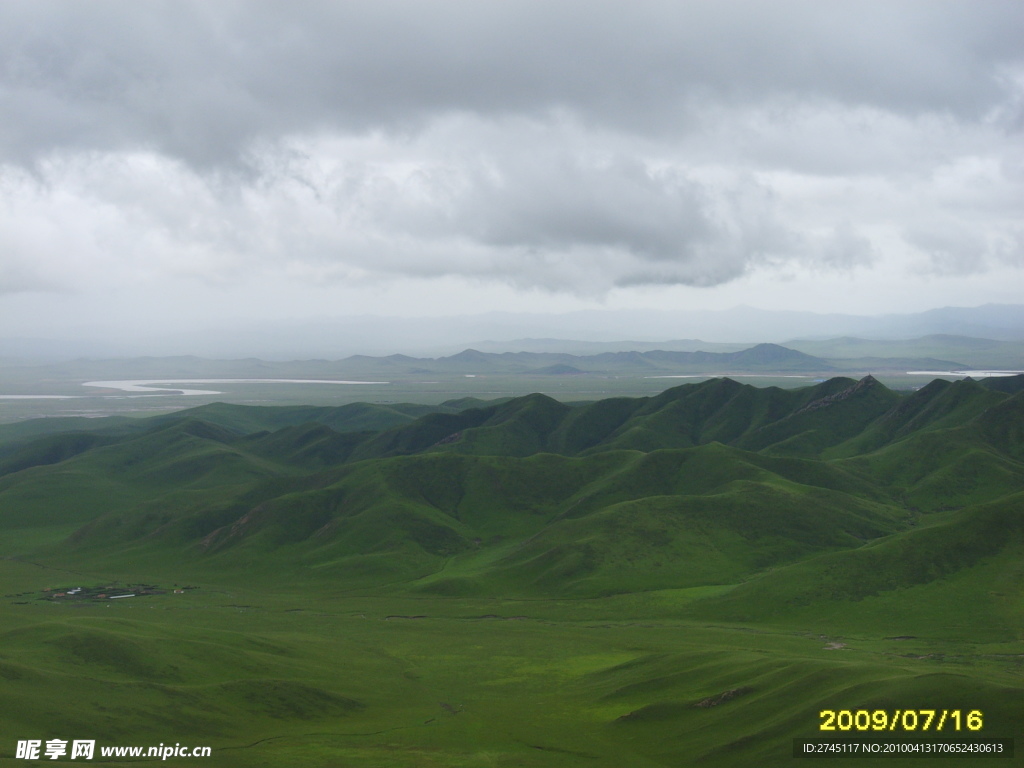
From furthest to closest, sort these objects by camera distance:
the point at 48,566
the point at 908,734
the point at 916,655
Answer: the point at 48,566 → the point at 916,655 → the point at 908,734

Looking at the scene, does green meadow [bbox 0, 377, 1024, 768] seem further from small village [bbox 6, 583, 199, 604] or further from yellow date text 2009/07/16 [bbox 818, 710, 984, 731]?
small village [bbox 6, 583, 199, 604]

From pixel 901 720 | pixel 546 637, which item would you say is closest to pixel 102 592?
pixel 546 637

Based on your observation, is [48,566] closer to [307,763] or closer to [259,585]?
[259,585]

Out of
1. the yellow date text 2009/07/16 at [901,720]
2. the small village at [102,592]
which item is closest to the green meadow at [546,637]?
the yellow date text 2009/07/16 at [901,720]

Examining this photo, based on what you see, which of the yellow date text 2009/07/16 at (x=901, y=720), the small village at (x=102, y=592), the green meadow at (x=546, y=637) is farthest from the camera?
the small village at (x=102, y=592)

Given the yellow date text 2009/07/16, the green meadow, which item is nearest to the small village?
the green meadow

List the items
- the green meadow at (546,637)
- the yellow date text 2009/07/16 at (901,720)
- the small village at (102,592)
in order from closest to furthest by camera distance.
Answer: the yellow date text 2009/07/16 at (901,720)
the green meadow at (546,637)
the small village at (102,592)

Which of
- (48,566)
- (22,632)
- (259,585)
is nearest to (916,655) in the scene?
(22,632)

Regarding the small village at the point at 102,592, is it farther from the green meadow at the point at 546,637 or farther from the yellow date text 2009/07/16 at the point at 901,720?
the yellow date text 2009/07/16 at the point at 901,720

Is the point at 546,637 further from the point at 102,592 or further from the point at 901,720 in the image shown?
the point at 102,592
